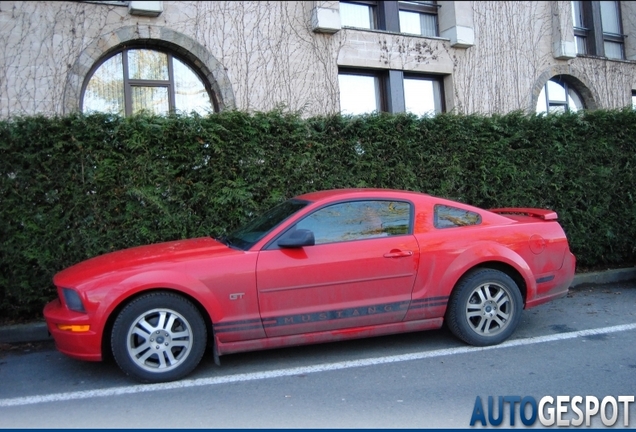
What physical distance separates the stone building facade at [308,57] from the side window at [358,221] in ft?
9.01

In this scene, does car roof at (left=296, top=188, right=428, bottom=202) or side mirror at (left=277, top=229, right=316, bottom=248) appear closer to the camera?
side mirror at (left=277, top=229, right=316, bottom=248)

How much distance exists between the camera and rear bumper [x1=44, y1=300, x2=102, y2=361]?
4227 mm

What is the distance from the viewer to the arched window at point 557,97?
41.9 ft

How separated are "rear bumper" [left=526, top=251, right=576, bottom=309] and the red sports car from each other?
1 cm

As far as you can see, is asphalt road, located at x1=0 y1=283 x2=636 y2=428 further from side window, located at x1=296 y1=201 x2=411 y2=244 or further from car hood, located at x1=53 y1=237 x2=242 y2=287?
side window, located at x1=296 y1=201 x2=411 y2=244

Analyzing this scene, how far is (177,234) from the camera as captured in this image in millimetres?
6441

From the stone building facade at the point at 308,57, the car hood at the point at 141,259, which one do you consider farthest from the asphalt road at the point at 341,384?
the stone building facade at the point at 308,57

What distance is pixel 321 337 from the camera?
466cm

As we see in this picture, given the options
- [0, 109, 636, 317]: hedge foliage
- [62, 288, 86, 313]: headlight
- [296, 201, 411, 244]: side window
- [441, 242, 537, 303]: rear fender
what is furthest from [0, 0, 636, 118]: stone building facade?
[62, 288, 86, 313]: headlight

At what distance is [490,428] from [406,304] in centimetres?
147

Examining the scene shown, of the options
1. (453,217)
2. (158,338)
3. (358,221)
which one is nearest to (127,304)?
(158,338)

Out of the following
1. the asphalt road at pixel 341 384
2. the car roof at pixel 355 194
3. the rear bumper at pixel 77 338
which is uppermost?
the car roof at pixel 355 194

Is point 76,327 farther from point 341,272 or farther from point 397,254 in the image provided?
point 397,254

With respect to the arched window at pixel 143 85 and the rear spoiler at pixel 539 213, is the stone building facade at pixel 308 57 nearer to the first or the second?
the arched window at pixel 143 85
